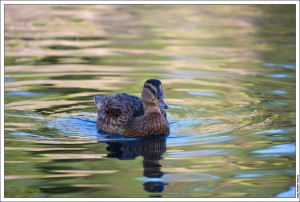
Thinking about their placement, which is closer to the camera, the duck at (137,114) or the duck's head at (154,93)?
the duck's head at (154,93)

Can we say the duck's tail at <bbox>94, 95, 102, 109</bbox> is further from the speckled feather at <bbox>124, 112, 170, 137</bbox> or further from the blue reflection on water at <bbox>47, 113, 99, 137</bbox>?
the speckled feather at <bbox>124, 112, 170, 137</bbox>

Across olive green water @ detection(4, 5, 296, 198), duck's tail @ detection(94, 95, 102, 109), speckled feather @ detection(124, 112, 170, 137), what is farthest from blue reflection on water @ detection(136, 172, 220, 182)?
duck's tail @ detection(94, 95, 102, 109)

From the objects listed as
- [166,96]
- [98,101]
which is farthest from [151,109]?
[166,96]

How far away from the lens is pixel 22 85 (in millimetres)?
14383

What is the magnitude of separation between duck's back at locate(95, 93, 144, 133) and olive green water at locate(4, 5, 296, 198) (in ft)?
0.79

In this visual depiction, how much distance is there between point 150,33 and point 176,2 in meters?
5.43

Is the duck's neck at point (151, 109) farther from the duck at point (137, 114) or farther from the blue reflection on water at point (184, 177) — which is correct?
the blue reflection on water at point (184, 177)

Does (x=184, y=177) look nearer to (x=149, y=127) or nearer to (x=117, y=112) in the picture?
(x=149, y=127)

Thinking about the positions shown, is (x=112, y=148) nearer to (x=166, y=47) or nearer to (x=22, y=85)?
(x=22, y=85)

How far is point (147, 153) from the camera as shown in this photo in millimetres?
10445

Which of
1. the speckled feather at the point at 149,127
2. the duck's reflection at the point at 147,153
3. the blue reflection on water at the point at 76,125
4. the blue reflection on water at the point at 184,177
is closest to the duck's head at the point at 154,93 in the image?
the speckled feather at the point at 149,127

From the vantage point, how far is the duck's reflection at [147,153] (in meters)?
9.06

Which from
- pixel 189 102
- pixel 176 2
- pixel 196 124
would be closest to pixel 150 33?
pixel 176 2

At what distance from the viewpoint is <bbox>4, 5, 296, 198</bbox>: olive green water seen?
9.20 metres
